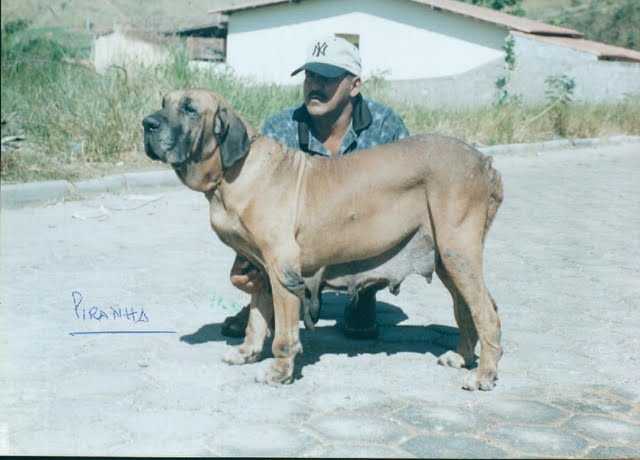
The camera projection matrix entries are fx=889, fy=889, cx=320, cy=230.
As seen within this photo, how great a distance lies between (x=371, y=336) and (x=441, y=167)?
1413 millimetres

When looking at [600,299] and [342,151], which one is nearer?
[342,151]

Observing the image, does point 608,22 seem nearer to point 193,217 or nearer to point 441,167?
point 193,217

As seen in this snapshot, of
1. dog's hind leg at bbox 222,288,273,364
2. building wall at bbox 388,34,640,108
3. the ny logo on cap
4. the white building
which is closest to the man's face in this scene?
the ny logo on cap

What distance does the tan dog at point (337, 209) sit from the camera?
4.29 meters

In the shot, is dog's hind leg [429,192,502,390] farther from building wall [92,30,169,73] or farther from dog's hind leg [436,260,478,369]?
building wall [92,30,169,73]

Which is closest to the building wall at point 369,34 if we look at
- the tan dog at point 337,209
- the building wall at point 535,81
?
the building wall at point 535,81

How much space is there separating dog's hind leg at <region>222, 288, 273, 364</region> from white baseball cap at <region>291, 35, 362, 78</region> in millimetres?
1306

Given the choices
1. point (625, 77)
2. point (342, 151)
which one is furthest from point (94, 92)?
point (625, 77)

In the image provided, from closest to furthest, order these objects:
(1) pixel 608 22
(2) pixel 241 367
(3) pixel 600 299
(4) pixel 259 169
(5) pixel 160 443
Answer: (5) pixel 160 443, (4) pixel 259 169, (2) pixel 241 367, (3) pixel 600 299, (1) pixel 608 22

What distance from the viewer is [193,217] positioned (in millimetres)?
8922

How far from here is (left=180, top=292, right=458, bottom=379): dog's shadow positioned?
5.16 metres

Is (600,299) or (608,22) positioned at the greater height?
(608,22)

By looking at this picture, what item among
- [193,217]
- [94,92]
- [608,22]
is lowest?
[193,217]

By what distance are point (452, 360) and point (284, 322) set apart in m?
1.05
